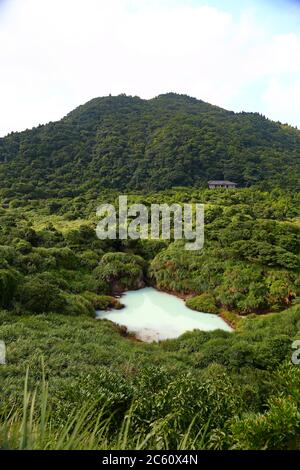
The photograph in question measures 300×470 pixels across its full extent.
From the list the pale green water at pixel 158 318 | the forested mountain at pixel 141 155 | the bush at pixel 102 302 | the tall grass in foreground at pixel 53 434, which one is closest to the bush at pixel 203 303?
the pale green water at pixel 158 318

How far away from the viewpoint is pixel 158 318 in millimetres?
15633

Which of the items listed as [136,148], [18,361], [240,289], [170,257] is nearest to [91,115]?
[136,148]

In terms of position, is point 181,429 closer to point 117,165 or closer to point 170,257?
point 170,257

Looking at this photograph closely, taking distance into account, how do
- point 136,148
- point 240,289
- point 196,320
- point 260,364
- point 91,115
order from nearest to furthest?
point 260,364
point 196,320
point 240,289
point 136,148
point 91,115

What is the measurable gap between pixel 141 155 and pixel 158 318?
133 ft

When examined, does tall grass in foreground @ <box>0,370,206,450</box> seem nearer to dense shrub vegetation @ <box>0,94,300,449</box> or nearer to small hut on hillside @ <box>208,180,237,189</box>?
dense shrub vegetation @ <box>0,94,300,449</box>

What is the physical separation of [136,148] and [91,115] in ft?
71.3

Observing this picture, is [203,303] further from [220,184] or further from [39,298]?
[220,184]

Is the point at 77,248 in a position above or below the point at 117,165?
below

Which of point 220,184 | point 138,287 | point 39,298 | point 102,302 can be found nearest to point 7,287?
point 39,298

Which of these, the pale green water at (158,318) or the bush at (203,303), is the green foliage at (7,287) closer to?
the pale green water at (158,318)

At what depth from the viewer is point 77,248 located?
22.5 metres

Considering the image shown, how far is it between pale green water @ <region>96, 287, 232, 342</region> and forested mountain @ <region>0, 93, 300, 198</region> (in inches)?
1051

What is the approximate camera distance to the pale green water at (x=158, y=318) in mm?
14234
